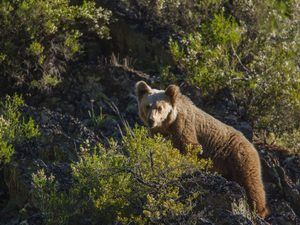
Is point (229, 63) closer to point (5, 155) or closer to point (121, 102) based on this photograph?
point (121, 102)

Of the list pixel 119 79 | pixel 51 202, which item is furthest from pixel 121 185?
pixel 119 79

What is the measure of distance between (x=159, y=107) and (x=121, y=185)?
7.00 feet

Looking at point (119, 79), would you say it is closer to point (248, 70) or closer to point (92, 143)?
point (248, 70)

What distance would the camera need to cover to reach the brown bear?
11484 mm

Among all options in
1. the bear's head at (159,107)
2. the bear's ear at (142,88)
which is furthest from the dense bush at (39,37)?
the bear's head at (159,107)

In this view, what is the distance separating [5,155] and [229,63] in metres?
4.89

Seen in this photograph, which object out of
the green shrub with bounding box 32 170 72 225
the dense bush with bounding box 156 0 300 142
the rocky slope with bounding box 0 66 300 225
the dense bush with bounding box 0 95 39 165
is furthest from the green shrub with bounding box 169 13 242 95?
→ the green shrub with bounding box 32 170 72 225

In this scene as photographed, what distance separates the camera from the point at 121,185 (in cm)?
969

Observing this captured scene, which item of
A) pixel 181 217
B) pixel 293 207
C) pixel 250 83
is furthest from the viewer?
pixel 250 83

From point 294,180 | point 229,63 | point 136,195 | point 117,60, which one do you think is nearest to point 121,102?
point 117,60

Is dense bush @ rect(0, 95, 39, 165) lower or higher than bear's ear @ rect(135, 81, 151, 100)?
lower

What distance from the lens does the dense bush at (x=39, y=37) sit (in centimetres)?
1404

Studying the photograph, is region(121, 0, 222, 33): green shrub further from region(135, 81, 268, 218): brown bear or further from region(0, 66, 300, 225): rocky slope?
region(135, 81, 268, 218): brown bear

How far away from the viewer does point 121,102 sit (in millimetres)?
13961
